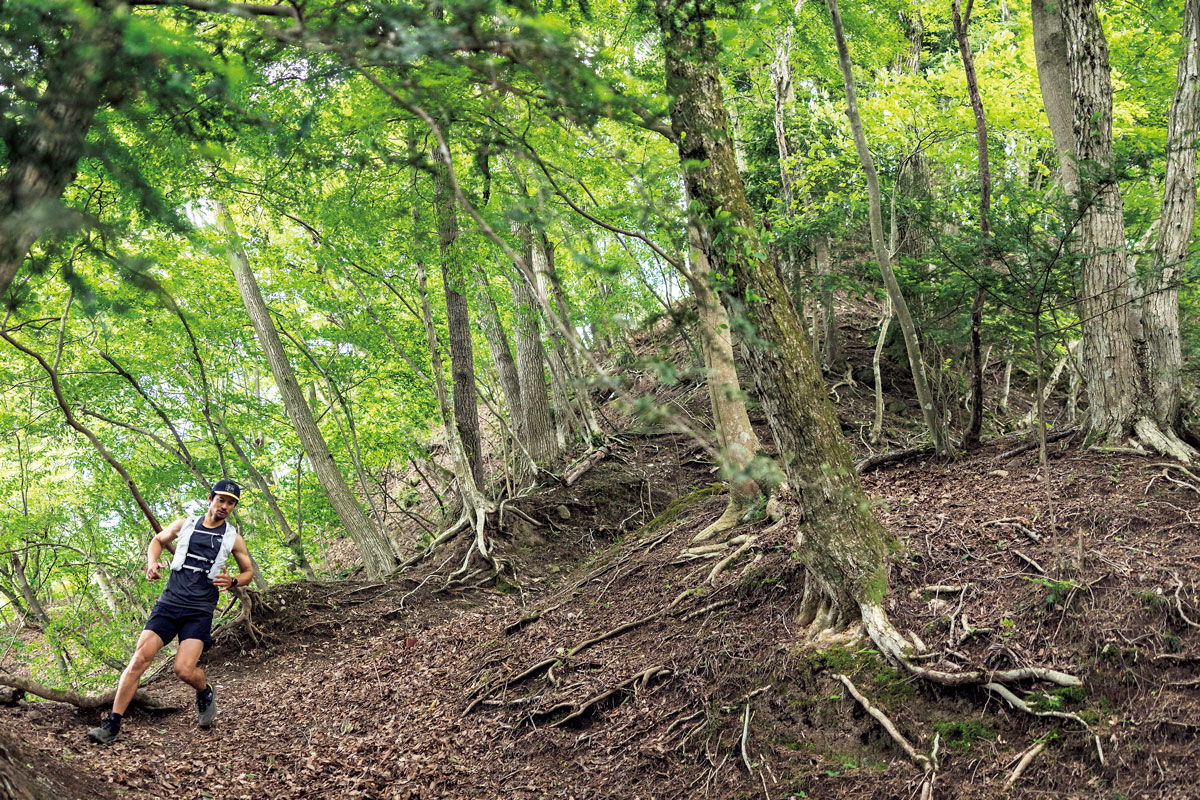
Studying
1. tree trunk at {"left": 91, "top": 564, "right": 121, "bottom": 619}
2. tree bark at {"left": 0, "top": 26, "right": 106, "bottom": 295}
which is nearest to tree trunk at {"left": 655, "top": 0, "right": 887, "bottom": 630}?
tree bark at {"left": 0, "top": 26, "right": 106, "bottom": 295}

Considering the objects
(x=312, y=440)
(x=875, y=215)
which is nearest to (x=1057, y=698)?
(x=875, y=215)

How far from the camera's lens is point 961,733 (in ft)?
12.0

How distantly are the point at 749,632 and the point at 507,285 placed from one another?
9.00 m

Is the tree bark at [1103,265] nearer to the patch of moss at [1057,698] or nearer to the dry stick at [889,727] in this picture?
the patch of moss at [1057,698]

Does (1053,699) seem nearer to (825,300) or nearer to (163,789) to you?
(163,789)

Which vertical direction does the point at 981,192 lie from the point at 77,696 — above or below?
above

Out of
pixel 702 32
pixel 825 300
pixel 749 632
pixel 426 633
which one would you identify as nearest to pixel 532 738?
pixel 749 632

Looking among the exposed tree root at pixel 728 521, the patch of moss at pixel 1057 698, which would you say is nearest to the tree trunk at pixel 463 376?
the exposed tree root at pixel 728 521

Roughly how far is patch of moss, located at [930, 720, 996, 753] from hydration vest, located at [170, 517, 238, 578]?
15.8 ft

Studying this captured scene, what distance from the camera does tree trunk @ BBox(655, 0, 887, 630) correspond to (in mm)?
4383

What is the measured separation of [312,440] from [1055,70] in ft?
31.5

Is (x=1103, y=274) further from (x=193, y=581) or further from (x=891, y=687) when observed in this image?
(x=193, y=581)

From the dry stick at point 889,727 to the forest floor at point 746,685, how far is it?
6 cm

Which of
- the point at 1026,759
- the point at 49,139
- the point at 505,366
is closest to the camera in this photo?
the point at 49,139
